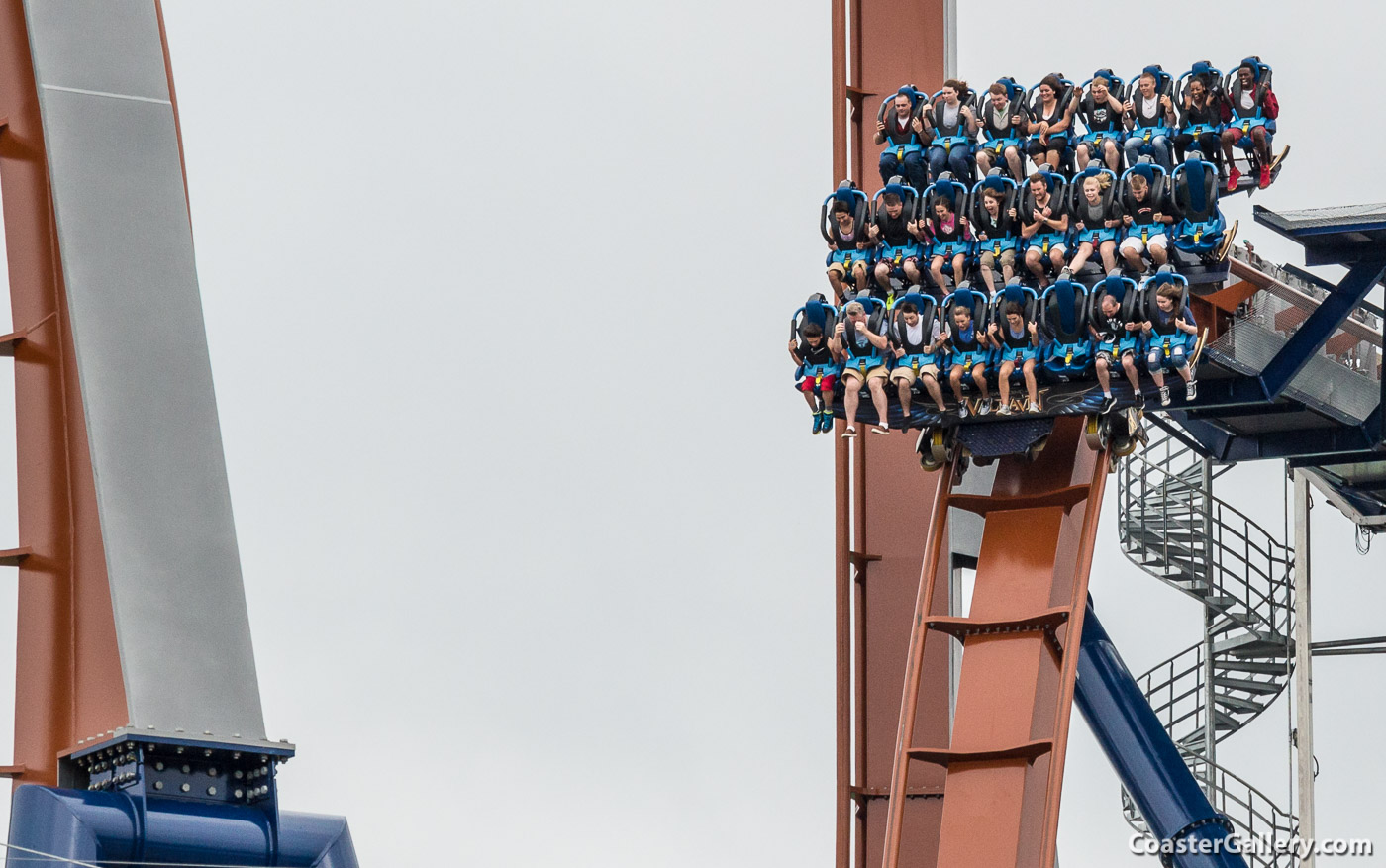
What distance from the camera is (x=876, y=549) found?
23484 mm

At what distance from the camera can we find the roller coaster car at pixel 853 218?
2003cm

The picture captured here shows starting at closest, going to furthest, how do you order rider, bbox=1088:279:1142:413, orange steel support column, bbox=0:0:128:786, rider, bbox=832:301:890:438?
orange steel support column, bbox=0:0:128:786 → rider, bbox=1088:279:1142:413 → rider, bbox=832:301:890:438

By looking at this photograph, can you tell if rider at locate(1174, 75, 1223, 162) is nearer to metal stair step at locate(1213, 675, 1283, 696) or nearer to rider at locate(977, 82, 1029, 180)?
rider at locate(977, 82, 1029, 180)

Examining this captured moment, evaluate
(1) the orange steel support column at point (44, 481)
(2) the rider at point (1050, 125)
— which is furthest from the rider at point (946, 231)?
(1) the orange steel support column at point (44, 481)

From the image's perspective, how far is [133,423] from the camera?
13.1 metres

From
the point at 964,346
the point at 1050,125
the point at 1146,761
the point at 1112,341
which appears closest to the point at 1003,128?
the point at 1050,125

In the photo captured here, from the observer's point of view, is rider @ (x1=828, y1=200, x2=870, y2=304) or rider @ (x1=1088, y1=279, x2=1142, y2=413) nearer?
rider @ (x1=1088, y1=279, x2=1142, y2=413)

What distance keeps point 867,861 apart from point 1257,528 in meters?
5.93

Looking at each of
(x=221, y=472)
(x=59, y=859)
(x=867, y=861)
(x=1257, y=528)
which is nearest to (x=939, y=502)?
(x=867, y=861)

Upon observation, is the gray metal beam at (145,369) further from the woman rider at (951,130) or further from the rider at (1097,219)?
the rider at (1097,219)

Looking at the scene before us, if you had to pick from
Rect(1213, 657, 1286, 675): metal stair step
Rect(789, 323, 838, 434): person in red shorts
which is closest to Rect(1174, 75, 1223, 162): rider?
Rect(789, 323, 838, 434): person in red shorts

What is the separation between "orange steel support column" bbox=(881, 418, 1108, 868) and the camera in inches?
744

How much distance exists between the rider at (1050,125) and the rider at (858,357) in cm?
190

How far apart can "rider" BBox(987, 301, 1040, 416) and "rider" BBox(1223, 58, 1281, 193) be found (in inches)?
85.2
